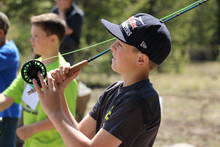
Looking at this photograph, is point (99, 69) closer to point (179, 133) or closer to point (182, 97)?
point (182, 97)

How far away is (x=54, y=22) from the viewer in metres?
3.12

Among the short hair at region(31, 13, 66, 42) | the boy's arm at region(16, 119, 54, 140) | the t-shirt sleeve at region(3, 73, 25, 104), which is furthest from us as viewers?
the short hair at region(31, 13, 66, 42)

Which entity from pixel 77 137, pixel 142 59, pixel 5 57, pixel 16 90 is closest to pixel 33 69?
pixel 77 137

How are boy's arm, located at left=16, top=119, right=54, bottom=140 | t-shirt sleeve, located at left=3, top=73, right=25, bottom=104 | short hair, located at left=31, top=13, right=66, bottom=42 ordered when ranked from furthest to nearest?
1. short hair, located at left=31, top=13, right=66, bottom=42
2. t-shirt sleeve, located at left=3, top=73, right=25, bottom=104
3. boy's arm, located at left=16, top=119, right=54, bottom=140

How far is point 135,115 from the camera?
1.86 m

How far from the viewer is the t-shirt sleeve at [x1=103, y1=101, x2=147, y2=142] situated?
6.09ft

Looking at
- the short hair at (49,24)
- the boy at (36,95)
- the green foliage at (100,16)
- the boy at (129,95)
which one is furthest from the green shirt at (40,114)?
the green foliage at (100,16)

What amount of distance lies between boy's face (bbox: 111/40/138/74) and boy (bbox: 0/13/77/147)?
2.93 feet

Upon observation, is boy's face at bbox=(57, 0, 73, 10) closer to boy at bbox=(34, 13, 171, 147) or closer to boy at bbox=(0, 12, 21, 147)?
boy at bbox=(0, 12, 21, 147)

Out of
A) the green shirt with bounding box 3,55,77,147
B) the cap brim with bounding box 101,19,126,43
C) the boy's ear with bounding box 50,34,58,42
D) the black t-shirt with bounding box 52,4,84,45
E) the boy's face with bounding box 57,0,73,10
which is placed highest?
the cap brim with bounding box 101,19,126,43

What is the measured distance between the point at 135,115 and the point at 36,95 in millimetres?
1136

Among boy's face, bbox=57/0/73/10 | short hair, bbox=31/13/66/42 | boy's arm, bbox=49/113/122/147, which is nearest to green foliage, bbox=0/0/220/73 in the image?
boy's face, bbox=57/0/73/10

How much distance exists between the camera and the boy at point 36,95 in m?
2.74

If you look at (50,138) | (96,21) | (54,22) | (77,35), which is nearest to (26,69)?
(50,138)
